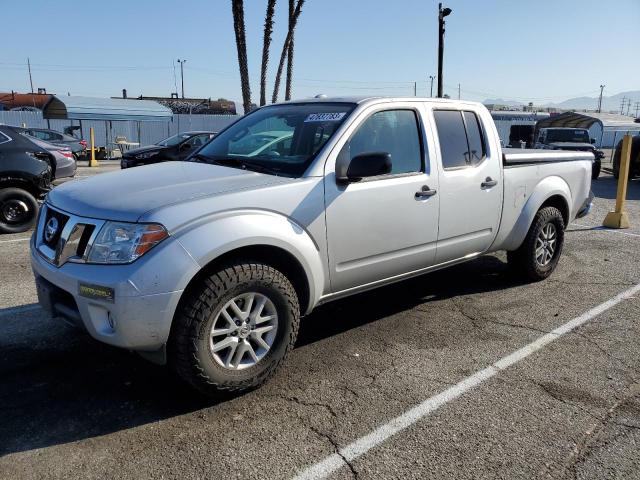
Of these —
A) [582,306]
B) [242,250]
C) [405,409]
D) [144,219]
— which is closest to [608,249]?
[582,306]

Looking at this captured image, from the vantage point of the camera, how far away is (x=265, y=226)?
320 cm

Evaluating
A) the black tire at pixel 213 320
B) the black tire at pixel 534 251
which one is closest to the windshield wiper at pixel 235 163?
the black tire at pixel 213 320

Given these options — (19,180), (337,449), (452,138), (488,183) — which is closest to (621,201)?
(488,183)

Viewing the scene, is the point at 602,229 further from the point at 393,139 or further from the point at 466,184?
the point at 393,139

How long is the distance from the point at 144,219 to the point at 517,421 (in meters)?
2.34

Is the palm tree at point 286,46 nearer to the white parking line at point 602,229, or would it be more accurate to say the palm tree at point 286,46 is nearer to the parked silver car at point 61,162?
the parked silver car at point 61,162

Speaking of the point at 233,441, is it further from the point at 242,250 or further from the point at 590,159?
the point at 590,159

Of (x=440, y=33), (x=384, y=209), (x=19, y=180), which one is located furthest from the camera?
(x=440, y=33)

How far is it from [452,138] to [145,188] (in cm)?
255

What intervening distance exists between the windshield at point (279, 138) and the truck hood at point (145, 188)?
20 centimetres

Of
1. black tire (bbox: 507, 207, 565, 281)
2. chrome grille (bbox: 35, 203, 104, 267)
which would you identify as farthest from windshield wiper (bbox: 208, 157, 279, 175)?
black tire (bbox: 507, 207, 565, 281)

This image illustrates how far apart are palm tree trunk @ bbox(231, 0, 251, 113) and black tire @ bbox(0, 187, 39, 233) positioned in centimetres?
1386

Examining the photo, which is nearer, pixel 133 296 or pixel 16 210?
pixel 133 296

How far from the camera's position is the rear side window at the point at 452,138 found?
4.41m
